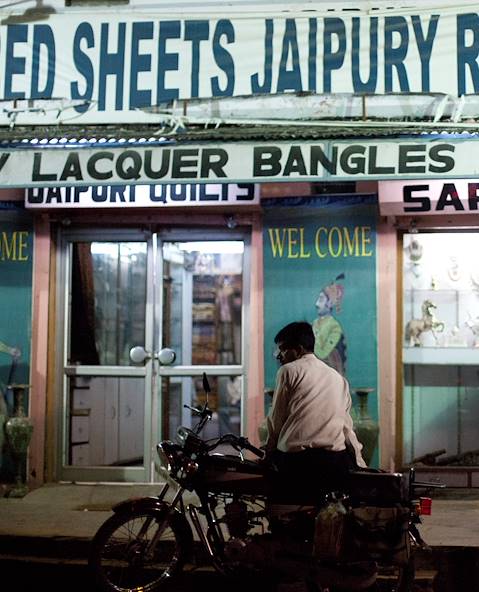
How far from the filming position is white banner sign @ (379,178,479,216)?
7523 mm

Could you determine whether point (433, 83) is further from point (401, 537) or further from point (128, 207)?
point (401, 537)

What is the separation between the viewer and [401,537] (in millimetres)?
4961

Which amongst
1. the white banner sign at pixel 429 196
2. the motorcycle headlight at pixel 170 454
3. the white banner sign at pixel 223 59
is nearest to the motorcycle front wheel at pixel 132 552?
the motorcycle headlight at pixel 170 454

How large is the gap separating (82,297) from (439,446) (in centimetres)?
400

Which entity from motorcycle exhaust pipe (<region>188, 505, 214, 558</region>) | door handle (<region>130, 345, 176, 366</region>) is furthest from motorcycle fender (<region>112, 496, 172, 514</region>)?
door handle (<region>130, 345, 176, 366</region>)

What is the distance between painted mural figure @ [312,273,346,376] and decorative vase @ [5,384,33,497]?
2902 mm

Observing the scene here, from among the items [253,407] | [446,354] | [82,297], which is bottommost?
[253,407]

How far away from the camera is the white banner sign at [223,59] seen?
6945mm

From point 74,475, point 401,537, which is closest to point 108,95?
point 74,475

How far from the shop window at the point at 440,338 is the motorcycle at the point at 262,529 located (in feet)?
9.34

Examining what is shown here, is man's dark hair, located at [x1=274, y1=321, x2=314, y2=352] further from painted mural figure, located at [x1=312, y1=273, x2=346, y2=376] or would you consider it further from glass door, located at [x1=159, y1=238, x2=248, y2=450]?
glass door, located at [x1=159, y1=238, x2=248, y2=450]

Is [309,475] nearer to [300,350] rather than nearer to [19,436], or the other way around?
[300,350]

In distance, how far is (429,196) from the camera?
756 centimetres

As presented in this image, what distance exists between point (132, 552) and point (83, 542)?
113cm
